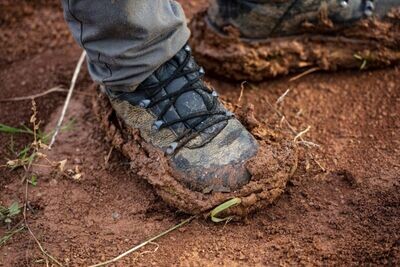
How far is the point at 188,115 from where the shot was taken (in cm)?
179

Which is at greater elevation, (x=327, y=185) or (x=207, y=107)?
(x=207, y=107)

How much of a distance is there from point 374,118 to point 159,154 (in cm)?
77

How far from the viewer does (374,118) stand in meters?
2.09

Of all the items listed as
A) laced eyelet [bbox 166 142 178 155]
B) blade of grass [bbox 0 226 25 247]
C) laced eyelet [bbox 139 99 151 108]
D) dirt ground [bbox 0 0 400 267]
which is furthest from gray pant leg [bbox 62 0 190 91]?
blade of grass [bbox 0 226 25 247]

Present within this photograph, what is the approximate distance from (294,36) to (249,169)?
72cm

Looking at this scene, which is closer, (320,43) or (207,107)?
(207,107)

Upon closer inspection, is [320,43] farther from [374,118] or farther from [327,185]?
[327,185]

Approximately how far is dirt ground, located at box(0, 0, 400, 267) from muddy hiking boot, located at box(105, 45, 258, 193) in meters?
0.14

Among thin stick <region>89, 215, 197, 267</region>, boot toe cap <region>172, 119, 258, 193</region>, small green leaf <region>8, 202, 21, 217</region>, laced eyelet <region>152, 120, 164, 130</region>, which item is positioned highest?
laced eyelet <region>152, 120, 164, 130</region>

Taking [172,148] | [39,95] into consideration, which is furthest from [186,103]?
[39,95]

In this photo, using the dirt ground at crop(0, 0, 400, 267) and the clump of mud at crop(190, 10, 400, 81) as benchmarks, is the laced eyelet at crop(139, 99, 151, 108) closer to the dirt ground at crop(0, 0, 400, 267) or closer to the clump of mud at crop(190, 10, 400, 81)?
the dirt ground at crop(0, 0, 400, 267)

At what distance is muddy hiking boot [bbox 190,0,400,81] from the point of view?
85.7 inches

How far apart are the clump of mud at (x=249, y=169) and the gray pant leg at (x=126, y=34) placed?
0.21m

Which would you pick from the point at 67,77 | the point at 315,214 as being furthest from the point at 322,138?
the point at 67,77
